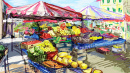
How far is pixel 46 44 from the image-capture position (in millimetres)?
3914

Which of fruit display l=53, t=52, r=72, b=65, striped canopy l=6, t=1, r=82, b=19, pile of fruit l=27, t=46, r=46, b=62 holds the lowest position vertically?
fruit display l=53, t=52, r=72, b=65

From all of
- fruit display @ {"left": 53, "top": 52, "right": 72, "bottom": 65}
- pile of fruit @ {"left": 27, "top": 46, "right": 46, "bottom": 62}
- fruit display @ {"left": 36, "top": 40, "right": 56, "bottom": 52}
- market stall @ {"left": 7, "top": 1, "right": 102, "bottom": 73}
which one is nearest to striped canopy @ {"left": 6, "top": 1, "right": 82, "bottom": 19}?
market stall @ {"left": 7, "top": 1, "right": 102, "bottom": 73}

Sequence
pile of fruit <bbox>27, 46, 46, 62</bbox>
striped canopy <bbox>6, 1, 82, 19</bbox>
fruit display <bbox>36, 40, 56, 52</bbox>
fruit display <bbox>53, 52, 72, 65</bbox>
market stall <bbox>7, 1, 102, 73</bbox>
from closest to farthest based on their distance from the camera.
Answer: market stall <bbox>7, 1, 102, 73</bbox> → fruit display <bbox>53, 52, 72, 65</bbox> → pile of fruit <bbox>27, 46, 46, 62</bbox> → fruit display <bbox>36, 40, 56, 52</bbox> → striped canopy <bbox>6, 1, 82, 19</bbox>

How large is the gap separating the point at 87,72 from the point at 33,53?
1.64m

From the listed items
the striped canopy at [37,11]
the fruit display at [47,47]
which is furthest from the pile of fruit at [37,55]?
the striped canopy at [37,11]

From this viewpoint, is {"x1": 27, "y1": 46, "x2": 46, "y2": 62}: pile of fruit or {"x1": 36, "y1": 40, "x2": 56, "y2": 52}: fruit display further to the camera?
{"x1": 36, "y1": 40, "x2": 56, "y2": 52}: fruit display

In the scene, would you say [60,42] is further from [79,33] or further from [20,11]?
[20,11]

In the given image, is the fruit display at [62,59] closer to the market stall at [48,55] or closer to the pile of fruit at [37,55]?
the market stall at [48,55]

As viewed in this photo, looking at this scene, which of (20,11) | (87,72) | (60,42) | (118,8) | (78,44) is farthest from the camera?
(118,8)

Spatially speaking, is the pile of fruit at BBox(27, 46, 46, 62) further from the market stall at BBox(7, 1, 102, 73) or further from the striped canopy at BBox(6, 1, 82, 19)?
the striped canopy at BBox(6, 1, 82, 19)

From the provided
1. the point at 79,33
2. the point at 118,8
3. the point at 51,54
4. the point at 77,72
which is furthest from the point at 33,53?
the point at 118,8

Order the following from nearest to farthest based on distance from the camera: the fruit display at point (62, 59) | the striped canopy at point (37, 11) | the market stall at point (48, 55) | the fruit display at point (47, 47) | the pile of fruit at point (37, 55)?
the market stall at point (48, 55) < the fruit display at point (62, 59) < the pile of fruit at point (37, 55) < the fruit display at point (47, 47) < the striped canopy at point (37, 11)

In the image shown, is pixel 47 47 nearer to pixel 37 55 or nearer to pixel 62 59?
pixel 37 55

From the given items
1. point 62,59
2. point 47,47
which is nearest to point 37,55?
point 47,47
